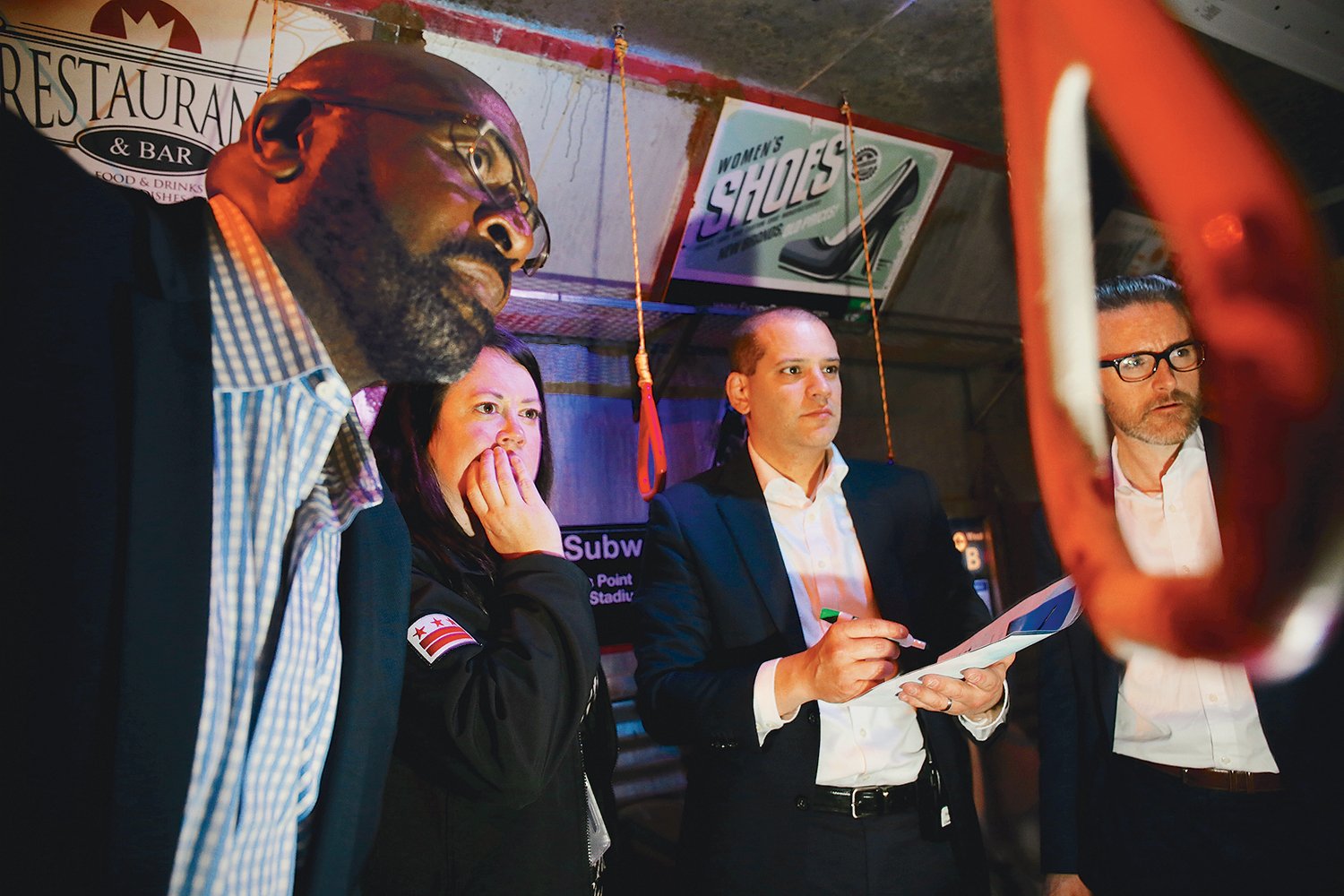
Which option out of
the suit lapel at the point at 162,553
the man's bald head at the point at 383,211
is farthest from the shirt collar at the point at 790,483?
the suit lapel at the point at 162,553

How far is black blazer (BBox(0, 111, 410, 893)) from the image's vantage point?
2.42 ft

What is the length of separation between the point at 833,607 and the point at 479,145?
1443mm

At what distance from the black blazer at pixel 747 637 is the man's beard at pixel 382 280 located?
Answer: 2.80ft

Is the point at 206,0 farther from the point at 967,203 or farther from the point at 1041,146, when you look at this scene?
the point at 967,203

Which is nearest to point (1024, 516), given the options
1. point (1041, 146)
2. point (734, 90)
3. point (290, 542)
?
point (1041, 146)

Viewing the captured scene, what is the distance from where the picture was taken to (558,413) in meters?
3.40

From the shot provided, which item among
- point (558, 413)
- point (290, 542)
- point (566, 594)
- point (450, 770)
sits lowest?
point (450, 770)

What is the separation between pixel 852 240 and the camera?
3.55 meters

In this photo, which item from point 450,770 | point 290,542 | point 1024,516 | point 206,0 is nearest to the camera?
point 290,542

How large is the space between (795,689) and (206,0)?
103 inches

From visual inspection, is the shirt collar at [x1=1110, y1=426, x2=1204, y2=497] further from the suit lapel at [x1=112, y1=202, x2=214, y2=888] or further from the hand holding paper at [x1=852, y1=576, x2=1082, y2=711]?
the suit lapel at [x1=112, y1=202, x2=214, y2=888]

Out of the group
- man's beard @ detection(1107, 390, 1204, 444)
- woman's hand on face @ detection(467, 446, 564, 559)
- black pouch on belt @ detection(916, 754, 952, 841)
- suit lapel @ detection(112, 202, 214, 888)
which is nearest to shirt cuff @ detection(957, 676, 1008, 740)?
black pouch on belt @ detection(916, 754, 952, 841)

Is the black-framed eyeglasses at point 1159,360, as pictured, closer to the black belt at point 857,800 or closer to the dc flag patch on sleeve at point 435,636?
the black belt at point 857,800

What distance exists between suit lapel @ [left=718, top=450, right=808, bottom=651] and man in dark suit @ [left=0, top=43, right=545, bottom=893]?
92 cm
